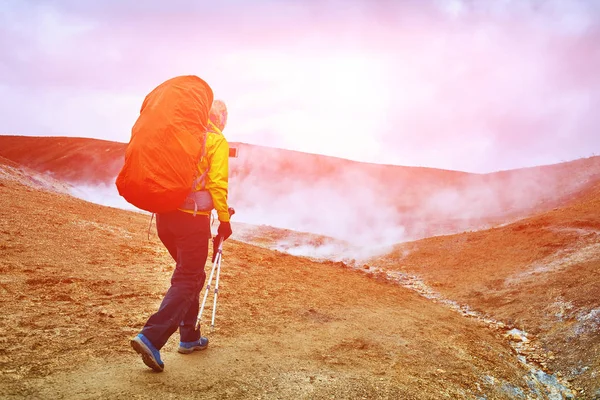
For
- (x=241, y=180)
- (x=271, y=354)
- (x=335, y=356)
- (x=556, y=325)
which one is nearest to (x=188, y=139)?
(x=271, y=354)

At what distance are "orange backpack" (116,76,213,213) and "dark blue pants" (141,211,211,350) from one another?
177mm

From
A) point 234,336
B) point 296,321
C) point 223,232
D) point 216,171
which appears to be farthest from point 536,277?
point 216,171

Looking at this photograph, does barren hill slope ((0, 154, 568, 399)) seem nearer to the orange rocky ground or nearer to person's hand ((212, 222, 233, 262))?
the orange rocky ground

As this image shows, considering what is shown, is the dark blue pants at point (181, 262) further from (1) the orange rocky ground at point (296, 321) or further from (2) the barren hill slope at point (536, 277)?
(2) the barren hill slope at point (536, 277)

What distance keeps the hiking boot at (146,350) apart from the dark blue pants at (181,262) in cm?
6

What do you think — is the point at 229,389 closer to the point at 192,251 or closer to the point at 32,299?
the point at 192,251

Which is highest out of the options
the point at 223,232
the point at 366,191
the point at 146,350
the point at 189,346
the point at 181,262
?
the point at 366,191

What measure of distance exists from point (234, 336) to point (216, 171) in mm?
2111

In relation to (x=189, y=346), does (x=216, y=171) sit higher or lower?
higher

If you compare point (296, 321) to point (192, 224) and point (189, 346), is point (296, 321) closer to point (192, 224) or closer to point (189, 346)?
point (189, 346)

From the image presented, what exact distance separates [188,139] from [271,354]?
2.28 meters

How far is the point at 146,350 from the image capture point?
10.7 ft

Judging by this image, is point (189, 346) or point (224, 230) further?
point (189, 346)

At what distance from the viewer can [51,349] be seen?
12.3 feet
